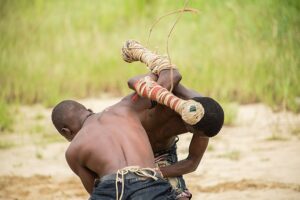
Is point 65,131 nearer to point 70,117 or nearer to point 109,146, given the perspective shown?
point 70,117

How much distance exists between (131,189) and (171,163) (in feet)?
2.44

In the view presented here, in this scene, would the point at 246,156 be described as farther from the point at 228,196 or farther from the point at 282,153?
the point at 228,196

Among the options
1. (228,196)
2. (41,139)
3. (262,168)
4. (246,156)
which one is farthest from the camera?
(41,139)

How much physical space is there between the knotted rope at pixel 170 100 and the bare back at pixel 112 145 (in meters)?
0.15

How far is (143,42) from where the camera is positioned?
7.91 m

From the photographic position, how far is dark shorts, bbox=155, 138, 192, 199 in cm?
414

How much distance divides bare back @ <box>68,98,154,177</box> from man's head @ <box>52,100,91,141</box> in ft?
0.52

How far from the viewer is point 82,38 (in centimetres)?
828

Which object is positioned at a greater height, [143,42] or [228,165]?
[143,42]

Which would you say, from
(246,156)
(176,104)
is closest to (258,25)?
(246,156)

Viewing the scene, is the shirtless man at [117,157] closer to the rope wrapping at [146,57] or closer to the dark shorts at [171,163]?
the rope wrapping at [146,57]

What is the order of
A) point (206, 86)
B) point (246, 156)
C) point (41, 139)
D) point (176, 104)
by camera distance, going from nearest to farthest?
point (176, 104)
point (246, 156)
point (41, 139)
point (206, 86)

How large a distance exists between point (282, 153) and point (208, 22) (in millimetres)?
2295

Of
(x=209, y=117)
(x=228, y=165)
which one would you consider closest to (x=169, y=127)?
(x=209, y=117)
